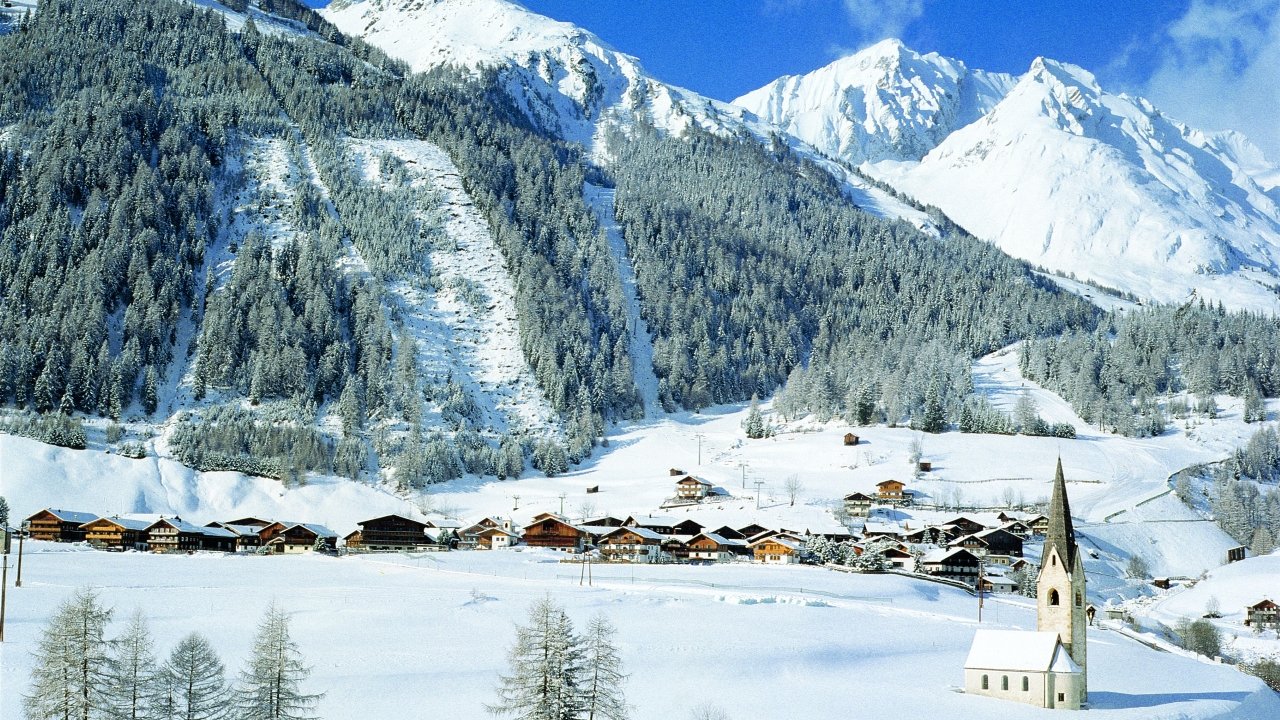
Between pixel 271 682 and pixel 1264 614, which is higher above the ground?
pixel 271 682

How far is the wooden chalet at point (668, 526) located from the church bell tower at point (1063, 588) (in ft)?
220

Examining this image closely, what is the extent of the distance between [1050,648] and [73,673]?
38939 millimetres

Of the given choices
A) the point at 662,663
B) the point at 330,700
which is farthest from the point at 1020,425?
the point at 330,700

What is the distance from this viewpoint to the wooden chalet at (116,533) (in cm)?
11150

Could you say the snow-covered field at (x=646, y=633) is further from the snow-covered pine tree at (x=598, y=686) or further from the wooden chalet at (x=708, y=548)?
the wooden chalet at (x=708, y=548)

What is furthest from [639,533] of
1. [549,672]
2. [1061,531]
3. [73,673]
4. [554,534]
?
[73,673]

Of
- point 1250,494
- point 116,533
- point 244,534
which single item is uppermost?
point 1250,494

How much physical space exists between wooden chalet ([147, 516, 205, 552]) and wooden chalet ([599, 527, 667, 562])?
39.5 metres

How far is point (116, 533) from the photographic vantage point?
112500 millimetres

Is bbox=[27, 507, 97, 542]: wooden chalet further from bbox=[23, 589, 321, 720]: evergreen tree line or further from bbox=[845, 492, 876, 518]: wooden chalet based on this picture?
bbox=[23, 589, 321, 720]: evergreen tree line

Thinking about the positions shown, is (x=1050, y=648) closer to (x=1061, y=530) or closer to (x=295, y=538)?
(x=1061, y=530)

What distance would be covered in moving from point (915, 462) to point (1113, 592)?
5092 centimetres

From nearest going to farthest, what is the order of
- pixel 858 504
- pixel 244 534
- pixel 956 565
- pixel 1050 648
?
pixel 1050 648, pixel 956 565, pixel 244 534, pixel 858 504

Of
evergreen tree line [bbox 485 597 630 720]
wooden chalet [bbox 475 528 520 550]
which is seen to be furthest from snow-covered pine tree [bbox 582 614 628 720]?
wooden chalet [bbox 475 528 520 550]
